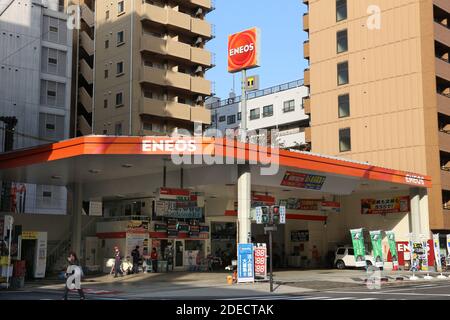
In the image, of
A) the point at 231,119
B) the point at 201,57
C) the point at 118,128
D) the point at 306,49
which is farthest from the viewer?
the point at 231,119

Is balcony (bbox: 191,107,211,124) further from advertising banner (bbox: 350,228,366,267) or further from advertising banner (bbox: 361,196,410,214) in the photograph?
advertising banner (bbox: 350,228,366,267)

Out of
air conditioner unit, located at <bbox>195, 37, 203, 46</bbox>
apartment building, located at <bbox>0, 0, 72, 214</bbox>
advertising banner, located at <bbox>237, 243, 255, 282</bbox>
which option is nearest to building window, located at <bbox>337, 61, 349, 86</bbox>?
air conditioner unit, located at <bbox>195, 37, 203, 46</bbox>

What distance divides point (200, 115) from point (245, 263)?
4148 cm

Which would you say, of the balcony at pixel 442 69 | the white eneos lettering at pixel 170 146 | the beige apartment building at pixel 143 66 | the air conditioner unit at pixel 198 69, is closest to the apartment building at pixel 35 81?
the beige apartment building at pixel 143 66

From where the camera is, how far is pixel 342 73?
53.5 metres

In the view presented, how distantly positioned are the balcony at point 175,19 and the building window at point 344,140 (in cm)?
2301

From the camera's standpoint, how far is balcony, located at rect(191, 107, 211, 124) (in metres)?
65.8

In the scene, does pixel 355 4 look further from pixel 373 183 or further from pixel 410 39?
pixel 373 183

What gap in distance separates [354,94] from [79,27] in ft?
107

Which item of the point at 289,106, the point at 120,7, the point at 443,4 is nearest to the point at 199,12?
the point at 120,7

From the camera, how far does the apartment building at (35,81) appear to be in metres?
54.9

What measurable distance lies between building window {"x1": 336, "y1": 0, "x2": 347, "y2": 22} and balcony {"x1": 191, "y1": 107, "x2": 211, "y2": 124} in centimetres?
1925

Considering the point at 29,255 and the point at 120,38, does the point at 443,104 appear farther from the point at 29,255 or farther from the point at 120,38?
the point at 120,38
